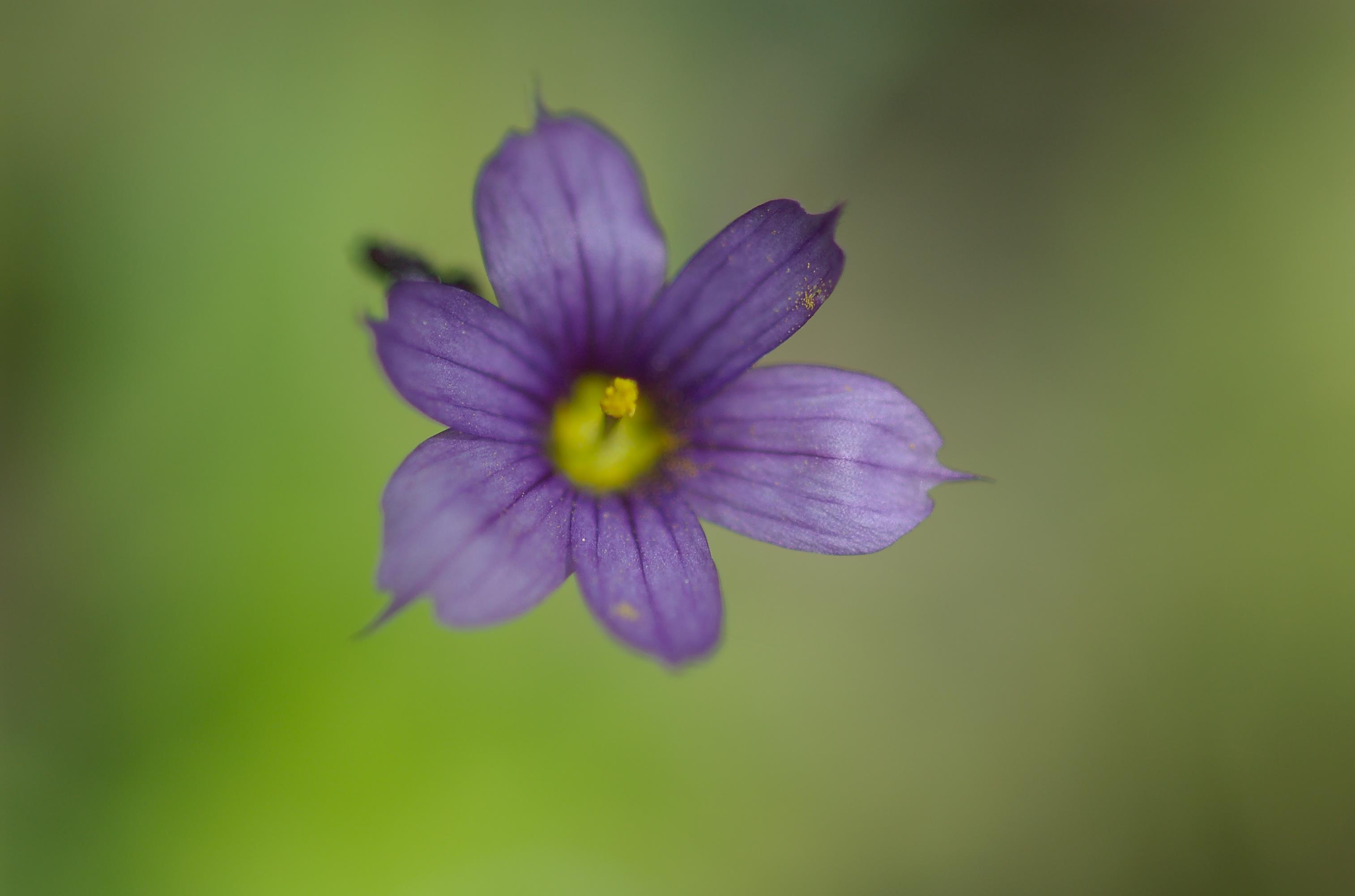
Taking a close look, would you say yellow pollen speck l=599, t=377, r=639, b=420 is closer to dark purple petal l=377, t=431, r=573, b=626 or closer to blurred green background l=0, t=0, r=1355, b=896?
dark purple petal l=377, t=431, r=573, b=626

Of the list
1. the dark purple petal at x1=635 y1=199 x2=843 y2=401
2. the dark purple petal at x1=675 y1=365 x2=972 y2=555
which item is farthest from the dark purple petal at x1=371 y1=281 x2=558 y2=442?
the dark purple petal at x1=675 y1=365 x2=972 y2=555

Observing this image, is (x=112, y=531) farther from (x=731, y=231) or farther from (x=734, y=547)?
(x=731, y=231)

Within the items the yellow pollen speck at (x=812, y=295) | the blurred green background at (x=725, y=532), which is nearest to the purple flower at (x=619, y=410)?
the yellow pollen speck at (x=812, y=295)

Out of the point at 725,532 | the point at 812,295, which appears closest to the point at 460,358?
the point at 812,295

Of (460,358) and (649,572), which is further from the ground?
(460,358)

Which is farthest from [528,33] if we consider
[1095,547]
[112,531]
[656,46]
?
[1095,547]

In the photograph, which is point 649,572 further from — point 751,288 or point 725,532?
point 725,532
